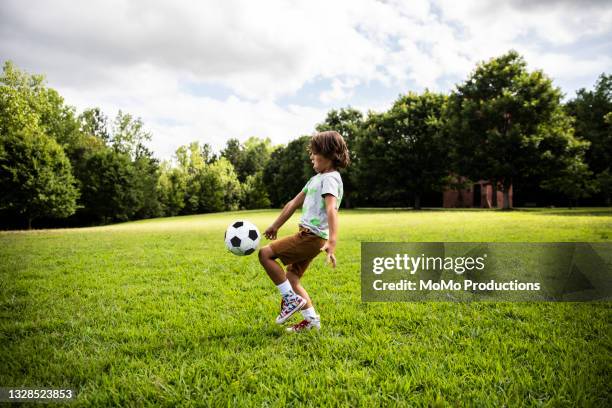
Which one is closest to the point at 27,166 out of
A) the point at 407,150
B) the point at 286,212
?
the point at 286,212

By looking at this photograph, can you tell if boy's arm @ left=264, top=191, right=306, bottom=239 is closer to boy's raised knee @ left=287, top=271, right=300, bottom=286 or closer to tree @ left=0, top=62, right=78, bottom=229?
boy's raised knee @ left=287, top=271, right=300, bottom=286

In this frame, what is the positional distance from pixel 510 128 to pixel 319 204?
104 feet

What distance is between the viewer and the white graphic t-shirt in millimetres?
3420

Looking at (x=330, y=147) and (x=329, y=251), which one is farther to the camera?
(x=330, y=147)

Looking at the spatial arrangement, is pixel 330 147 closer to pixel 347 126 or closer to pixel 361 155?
pixel 361 155

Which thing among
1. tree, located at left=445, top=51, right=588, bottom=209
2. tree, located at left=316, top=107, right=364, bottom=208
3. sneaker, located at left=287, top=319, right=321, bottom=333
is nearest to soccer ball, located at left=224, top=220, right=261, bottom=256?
sneaker, located at left=287, top=319, right=321, bottom=333

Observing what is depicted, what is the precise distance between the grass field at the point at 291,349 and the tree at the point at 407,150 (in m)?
33.2

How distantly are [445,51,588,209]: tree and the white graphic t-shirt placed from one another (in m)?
29.9

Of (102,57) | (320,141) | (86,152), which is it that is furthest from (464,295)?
(86,152)

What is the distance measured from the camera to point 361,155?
39688 millimetres

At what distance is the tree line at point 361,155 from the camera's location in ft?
93.5

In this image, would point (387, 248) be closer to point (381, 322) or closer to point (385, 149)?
point (381, 322)

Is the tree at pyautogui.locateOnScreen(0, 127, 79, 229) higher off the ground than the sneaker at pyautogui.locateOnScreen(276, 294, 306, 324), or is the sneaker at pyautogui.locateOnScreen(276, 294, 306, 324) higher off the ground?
the tree at pyautogui.locateOnScreen(0, 127, 79, 229)

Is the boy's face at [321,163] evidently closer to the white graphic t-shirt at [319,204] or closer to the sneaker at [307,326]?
the white graphic t-shirt at [319,204]
